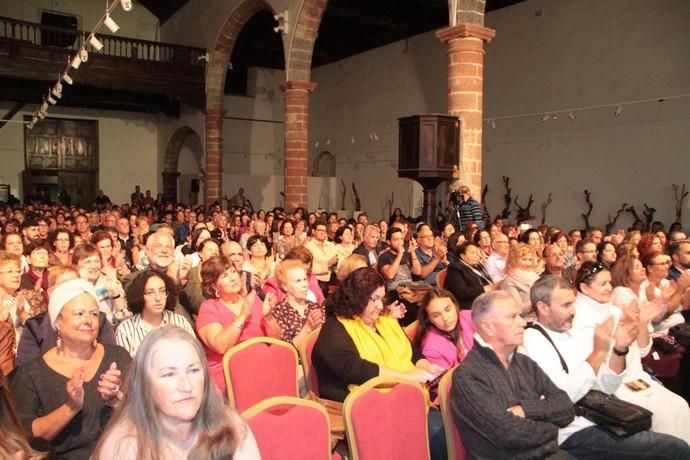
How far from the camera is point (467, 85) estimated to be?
8.75m

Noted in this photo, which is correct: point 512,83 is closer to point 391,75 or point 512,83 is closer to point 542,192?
point 542,192

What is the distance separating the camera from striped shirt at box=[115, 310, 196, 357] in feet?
10.5

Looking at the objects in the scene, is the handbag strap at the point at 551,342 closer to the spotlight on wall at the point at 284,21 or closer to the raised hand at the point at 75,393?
the raised hand at the point at 75,393

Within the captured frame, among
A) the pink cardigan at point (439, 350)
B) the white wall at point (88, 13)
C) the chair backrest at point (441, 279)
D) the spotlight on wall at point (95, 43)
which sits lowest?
the pink cardigan at point (439, 350)

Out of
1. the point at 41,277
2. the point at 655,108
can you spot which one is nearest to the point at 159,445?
the point at 41,277

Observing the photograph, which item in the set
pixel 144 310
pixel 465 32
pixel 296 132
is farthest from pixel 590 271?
pixel 296 132

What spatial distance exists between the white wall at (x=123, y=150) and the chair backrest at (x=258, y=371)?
19.5 meters

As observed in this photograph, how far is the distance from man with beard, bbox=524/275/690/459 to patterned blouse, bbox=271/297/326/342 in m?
1.49

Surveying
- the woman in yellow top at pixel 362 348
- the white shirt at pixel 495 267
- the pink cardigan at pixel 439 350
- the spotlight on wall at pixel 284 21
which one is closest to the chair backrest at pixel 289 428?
the woman in yellow top at pixel 362 348

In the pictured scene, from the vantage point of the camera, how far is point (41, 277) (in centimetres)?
482

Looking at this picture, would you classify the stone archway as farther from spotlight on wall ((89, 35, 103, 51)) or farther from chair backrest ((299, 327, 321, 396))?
chair backrest ((299, 327, 321, 396))

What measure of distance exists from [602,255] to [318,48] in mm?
15197

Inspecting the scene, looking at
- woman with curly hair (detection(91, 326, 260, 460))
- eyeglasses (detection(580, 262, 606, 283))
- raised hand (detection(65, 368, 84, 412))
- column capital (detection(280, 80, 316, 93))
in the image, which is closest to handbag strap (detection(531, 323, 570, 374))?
eyeglasses (detection(580, 262, 606, 283))

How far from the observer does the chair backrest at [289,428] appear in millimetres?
2135
